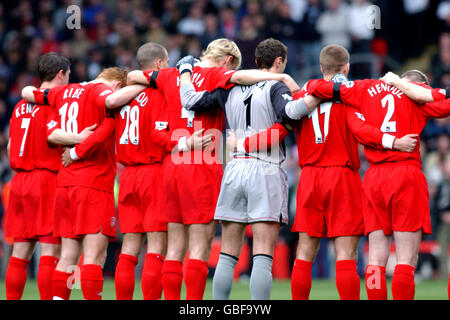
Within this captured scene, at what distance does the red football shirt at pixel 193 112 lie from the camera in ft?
25.4

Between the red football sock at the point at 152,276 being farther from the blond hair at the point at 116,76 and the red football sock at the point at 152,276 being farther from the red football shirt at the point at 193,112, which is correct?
the blond hair at the point at 116,76

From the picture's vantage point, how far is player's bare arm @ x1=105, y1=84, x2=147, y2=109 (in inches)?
319

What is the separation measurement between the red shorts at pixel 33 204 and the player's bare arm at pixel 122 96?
3.87ft

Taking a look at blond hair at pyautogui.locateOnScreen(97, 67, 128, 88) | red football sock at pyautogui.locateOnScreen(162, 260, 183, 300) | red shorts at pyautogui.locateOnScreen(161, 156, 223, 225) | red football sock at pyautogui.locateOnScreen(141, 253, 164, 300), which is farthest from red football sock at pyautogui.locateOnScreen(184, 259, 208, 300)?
blond hair at pyautogui.locateOnScreen(97, 67, 128, 88)

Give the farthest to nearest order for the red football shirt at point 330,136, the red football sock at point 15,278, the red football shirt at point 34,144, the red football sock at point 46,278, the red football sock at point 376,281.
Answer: the red football shirt at point 34,144 < the red football sock at point 15,278 < the red football sock at point 46,278 < the red football shirt at point 330,136 < the red football sock at point 376,281

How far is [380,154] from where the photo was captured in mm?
7516

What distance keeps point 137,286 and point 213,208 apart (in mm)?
6162

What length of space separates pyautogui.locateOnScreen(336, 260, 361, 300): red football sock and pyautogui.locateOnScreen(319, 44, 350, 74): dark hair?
1.86 metres

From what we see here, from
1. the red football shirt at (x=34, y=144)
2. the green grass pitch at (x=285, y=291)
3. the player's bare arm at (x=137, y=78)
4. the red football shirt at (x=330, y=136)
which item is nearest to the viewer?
the red football shirt at (x=330, y=136)

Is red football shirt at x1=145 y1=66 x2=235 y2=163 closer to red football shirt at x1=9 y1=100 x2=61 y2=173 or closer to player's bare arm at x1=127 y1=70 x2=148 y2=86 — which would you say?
player's bare arm at x1=127 y1=70 x2=148 y2=86

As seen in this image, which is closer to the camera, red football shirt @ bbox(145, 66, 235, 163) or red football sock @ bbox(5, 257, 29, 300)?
red football shirt @ bbox(145, 66, 235, 163)

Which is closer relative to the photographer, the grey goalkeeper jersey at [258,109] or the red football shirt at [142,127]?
the grey goalkeeper jersey at [258,109]

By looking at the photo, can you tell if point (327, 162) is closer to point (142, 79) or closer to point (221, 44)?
point (221, 44)

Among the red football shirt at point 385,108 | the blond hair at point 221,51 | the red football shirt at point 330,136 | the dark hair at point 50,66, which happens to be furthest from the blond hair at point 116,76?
the red football shirt at point 385,108
